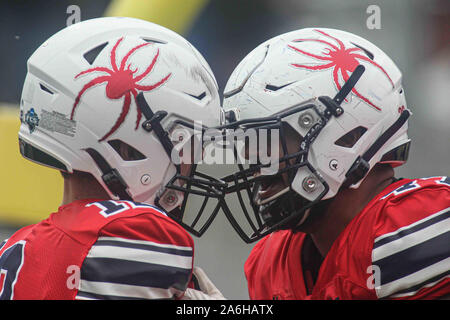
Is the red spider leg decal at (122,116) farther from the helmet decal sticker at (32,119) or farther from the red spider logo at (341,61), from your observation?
the red spider logo at (341,61)

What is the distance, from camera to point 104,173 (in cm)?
112

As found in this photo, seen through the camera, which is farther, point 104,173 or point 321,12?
point 321,12

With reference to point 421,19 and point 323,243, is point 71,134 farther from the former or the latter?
point 421,19

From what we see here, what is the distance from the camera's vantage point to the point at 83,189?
1152mm

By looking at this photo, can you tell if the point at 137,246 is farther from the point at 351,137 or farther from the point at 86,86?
the point at 351,137

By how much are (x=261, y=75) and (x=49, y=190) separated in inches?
47.5

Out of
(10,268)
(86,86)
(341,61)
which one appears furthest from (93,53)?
(341,61)

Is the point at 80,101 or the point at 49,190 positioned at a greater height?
the point at 80,101

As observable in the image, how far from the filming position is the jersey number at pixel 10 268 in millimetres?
1015

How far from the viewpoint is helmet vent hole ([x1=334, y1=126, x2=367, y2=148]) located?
129 cm

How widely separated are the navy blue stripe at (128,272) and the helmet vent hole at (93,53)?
39cm

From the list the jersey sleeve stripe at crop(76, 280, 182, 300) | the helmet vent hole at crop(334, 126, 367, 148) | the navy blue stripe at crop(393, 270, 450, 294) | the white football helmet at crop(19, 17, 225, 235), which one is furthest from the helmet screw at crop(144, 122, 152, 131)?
the navy blue stripe at crop(393, 270, 450, 294)
